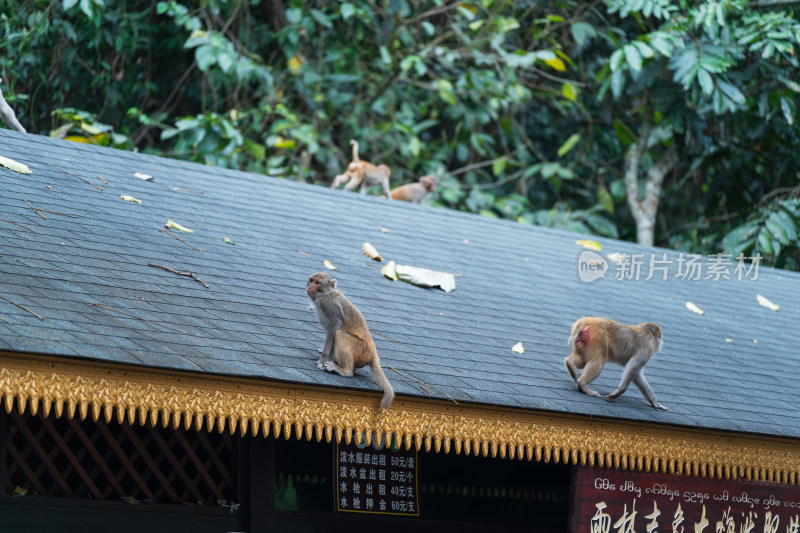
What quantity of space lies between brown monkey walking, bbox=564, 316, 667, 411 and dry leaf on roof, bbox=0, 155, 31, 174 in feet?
13.5

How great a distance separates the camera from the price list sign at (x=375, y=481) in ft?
23.9

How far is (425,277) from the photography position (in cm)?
898

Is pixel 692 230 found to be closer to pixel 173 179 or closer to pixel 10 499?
pixel 173 179

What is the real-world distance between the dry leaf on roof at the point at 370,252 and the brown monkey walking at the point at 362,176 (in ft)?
13.8

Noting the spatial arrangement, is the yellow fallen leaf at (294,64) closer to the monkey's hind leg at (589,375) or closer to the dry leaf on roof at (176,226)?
the dry leaf on roof at (176,226)

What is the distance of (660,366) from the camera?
8508mm

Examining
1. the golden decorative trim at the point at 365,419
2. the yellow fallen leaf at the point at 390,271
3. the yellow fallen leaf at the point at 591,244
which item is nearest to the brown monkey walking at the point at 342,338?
the golden decorative trim at the point at 365,419

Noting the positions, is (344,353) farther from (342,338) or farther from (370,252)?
(370,252)

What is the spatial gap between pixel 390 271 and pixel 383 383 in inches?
107

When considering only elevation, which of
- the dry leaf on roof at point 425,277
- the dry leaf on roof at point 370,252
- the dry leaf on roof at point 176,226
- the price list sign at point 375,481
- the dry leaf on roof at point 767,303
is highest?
the dry leaf on roof at point 767,303

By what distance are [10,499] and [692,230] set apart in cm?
1498

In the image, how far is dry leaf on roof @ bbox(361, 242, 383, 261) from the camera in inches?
362

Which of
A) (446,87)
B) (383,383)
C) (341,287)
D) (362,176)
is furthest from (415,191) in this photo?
(383,383)

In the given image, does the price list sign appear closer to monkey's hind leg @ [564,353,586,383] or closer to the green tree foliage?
monkey's hind leg @ [564,353,586,383]
